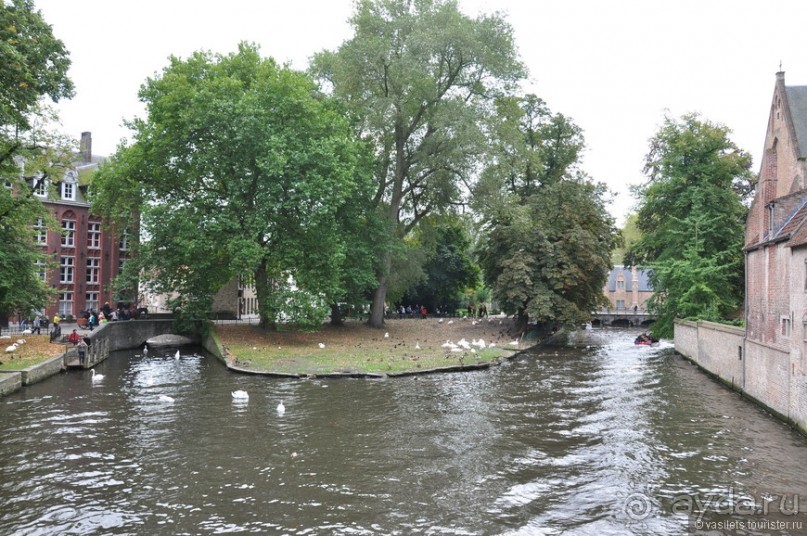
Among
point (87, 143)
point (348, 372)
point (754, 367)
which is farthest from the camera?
point (87, 143)

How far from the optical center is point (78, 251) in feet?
179

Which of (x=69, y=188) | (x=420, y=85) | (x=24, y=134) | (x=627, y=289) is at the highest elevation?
(x=420, y=85)

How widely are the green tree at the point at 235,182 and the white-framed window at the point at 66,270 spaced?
19.6 meters

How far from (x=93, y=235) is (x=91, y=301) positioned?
20.6 ft

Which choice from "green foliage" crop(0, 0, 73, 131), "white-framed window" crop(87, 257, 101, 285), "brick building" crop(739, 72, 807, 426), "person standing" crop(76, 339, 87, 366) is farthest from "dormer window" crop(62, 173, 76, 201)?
"brick building" crop(739, 72, 807, 426)

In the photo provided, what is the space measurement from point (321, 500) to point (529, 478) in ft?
16.2

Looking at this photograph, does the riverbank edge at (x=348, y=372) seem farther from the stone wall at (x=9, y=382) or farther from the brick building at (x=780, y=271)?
the brick building at (x=780, y=271)

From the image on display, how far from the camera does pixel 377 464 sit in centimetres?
1470

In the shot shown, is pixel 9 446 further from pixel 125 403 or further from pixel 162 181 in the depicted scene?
pixel 162 181

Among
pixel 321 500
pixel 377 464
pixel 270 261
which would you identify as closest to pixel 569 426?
pixel 377 464

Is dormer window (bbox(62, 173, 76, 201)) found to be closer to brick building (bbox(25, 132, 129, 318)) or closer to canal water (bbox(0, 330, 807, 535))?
brick building (bbox(25, 132, 129, 318))

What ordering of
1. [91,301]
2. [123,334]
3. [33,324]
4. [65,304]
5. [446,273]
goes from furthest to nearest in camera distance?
1. [446,273]
2. [91,301]
3. [65,304]
4. [33,324]
5. [123,334]

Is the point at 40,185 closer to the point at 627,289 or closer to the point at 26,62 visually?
the point at 26,62

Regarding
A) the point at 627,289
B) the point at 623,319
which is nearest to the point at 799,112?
the point at 623,319
